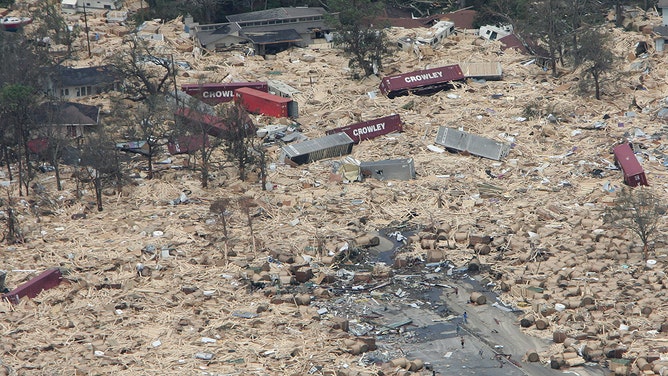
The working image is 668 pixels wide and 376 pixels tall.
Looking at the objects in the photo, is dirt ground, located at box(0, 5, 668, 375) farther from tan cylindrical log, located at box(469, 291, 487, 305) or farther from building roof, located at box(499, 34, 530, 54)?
building roof, located at box(499, 34, 530, 54)

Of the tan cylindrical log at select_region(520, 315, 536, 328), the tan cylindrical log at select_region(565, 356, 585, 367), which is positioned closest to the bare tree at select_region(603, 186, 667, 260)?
the tan cylindrical log at select_region(520, 315, 536, 328)

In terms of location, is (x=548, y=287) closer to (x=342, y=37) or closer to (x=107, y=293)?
(x=107, y=293)

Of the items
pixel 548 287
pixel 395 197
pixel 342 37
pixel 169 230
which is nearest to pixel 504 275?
pixel 548 287

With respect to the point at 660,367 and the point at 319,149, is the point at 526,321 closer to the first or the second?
the point at 660,367

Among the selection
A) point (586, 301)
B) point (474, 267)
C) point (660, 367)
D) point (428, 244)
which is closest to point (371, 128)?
point (428, 244)

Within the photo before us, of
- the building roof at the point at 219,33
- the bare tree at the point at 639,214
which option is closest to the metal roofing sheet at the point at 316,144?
the bare tree at the point at 639,214

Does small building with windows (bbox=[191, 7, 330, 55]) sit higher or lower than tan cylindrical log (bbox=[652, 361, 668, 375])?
higher
